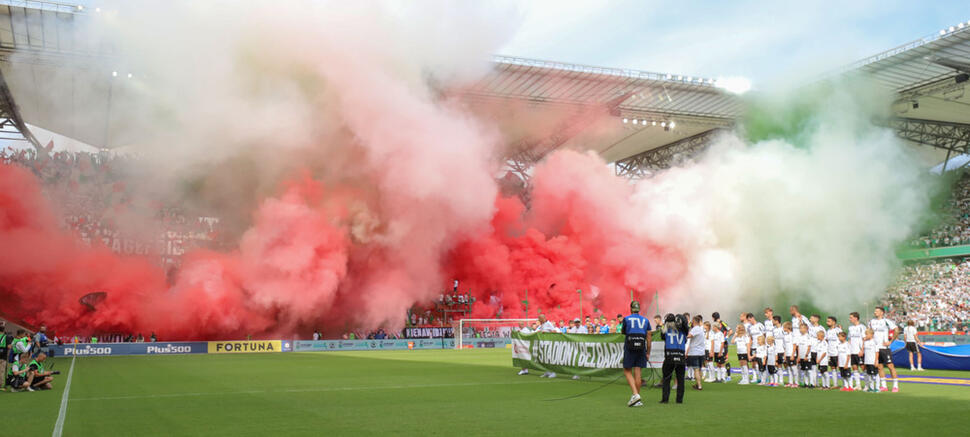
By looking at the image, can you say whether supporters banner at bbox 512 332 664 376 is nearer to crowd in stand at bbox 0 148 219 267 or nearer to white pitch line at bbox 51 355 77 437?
white pitch line at bbox 51 355 77 437

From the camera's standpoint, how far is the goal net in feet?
148

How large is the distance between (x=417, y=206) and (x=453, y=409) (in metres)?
26.3

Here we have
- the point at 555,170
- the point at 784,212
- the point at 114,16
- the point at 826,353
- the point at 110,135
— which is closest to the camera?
the point at 826,353

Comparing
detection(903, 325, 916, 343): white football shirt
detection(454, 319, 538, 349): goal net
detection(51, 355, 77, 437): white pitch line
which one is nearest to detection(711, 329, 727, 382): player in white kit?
detection(903, 325, 916, 343): white football shirt

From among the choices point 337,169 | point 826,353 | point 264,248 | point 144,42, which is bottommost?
point 826,353

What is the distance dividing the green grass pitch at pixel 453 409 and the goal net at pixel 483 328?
24.9m

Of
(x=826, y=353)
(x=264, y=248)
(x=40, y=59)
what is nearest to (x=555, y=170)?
(x=264, y=248)

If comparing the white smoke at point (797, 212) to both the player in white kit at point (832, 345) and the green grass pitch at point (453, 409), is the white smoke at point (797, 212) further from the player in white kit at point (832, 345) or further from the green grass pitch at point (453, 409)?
the player in white kit at point (832, 345)

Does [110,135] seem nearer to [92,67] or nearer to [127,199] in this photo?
[127,199]

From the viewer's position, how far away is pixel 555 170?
48.5m

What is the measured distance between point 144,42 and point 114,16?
160cm

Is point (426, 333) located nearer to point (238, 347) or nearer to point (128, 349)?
point (238, 347)

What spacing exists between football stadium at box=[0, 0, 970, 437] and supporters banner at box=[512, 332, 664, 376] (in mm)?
101

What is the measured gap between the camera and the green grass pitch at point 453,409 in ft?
34.0
